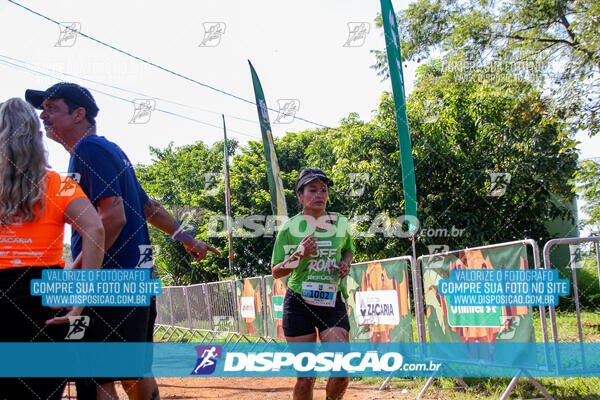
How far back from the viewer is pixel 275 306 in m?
9.69

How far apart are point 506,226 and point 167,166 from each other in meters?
33.5

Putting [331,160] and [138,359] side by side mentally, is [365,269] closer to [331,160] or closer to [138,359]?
[138,359]

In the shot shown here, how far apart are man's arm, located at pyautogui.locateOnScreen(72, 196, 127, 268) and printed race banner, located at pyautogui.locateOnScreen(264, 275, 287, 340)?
6679 mm

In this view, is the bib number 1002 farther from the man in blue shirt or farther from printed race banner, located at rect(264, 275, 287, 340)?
printed race banner, located at rect(264, 275, 287, 340)

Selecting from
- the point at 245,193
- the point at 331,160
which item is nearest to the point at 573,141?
the point at 331,160

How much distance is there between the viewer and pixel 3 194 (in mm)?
2223

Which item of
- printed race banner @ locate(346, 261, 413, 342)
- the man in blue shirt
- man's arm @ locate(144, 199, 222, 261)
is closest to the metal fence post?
printed race banner @ locate(346, 261, 413, 342)

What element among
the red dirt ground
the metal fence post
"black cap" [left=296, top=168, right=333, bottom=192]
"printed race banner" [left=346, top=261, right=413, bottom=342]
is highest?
"black cap" [left=296, top=168, right=333, bottom=192]

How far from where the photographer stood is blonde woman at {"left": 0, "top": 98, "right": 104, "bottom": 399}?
6.99 feet

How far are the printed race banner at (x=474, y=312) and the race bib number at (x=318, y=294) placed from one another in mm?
1606

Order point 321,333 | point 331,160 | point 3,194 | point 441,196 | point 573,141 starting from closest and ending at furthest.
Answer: point 3,194
point 321,333
point 573,141
point 441,196
point 331,160

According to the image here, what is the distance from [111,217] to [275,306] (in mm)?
7301

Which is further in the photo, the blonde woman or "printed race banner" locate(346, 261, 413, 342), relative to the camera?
"printed race banner" locate(346, 261, 413, 342)

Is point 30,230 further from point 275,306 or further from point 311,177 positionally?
point 275,306
